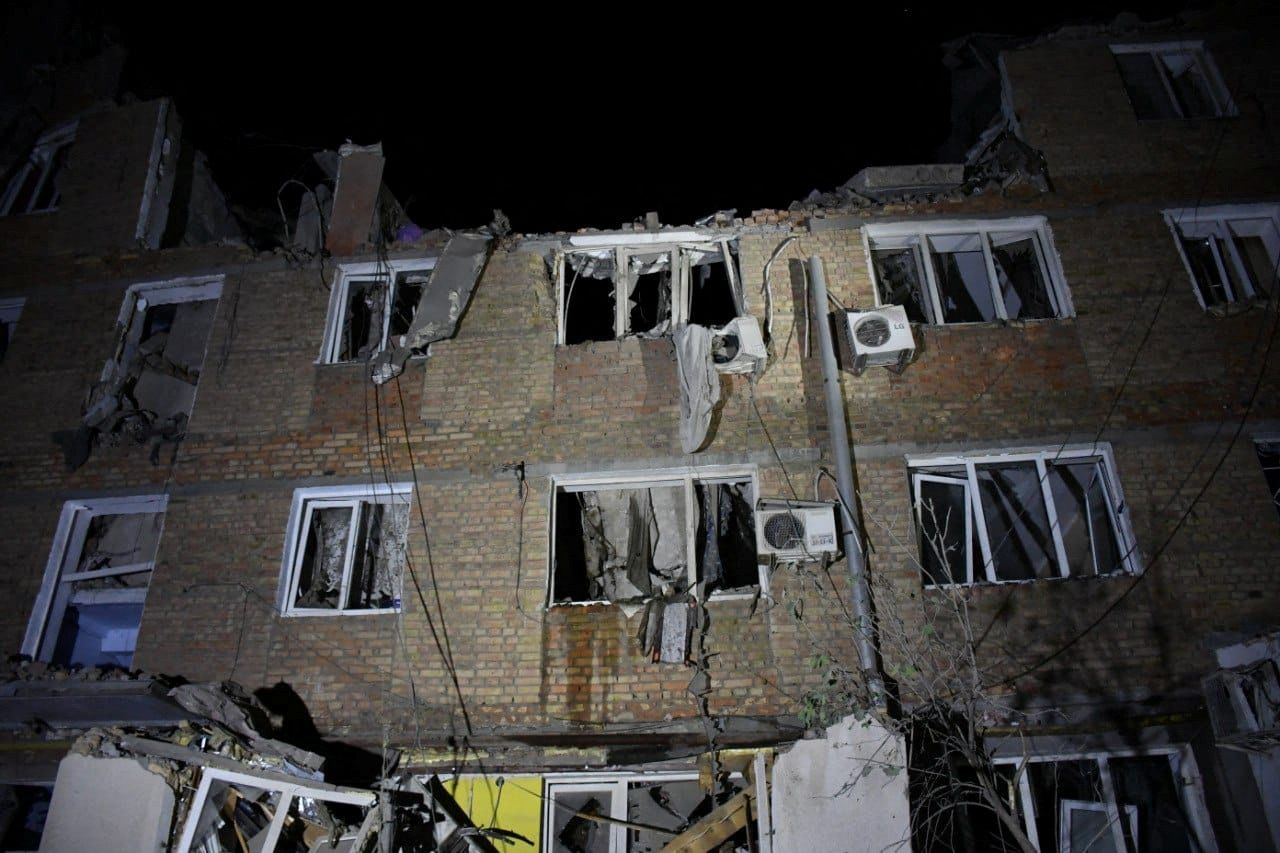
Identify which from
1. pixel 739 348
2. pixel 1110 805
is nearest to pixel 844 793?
pixel 1110 805

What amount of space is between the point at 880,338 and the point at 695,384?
7.00 ft

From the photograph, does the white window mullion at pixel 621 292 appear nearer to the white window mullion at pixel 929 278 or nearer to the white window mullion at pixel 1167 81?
the white window mullion at pixel 929 278

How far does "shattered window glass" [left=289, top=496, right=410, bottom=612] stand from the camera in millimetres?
8602

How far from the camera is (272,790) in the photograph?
6.75 metres

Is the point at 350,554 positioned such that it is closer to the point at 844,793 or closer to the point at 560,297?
the point at 560,297

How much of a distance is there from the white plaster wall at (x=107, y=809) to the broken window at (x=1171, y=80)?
13733mm

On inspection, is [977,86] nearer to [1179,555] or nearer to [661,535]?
[1179,555]

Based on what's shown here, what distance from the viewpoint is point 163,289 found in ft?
34.0

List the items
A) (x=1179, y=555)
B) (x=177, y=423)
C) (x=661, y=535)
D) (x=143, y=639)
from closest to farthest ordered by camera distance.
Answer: (x=1179, y=555) → (x=143, y=639) → (x=661, y=535) → (x=177, y=423)

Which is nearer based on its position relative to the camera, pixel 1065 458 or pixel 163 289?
pixel 1065 458

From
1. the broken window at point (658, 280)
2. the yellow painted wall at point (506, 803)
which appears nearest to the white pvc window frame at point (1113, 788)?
the yellow painted wall at point (506, 803)

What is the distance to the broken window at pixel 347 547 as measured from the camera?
8.59 m

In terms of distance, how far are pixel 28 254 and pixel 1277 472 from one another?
634 inches

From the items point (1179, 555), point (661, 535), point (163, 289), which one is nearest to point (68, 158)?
point (163, 289)
